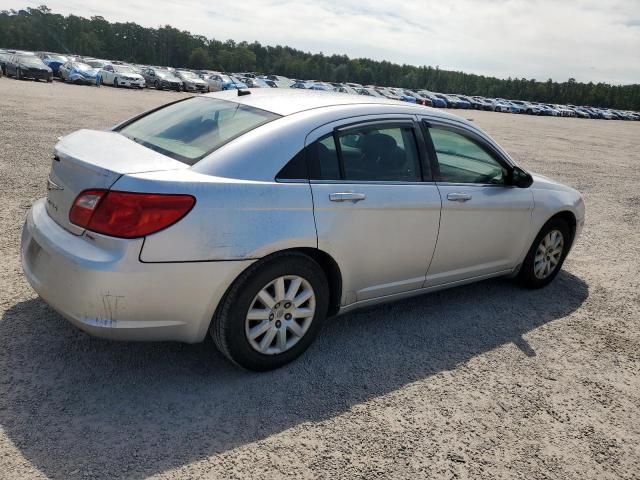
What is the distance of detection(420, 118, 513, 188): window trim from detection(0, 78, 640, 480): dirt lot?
1098 mm

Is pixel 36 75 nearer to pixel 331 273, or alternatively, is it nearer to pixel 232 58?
pixel 331 273

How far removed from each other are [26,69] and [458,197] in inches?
1333

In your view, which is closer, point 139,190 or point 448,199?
point 139,190

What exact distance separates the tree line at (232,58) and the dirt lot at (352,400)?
110908mm

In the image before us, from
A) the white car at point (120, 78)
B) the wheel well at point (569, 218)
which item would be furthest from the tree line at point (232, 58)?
the wheel well at point (569, 218)

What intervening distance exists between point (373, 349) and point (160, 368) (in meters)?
1.42

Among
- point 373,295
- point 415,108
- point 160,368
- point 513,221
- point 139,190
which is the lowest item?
point 160,368

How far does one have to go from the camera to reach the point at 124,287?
2662 millimetres

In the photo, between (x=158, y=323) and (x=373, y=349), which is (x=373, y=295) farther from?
(x=158, y=323)

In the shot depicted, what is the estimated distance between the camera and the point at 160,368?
3213 mm

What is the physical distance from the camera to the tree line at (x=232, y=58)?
10375 centimetres

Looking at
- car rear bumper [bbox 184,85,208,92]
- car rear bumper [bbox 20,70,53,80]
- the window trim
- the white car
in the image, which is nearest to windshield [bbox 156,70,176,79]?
car rear bumper [bbox 184,85,208,92]

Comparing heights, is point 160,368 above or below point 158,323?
below

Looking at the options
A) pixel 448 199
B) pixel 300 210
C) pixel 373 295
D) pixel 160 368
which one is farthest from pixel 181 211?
pixel 448 199
